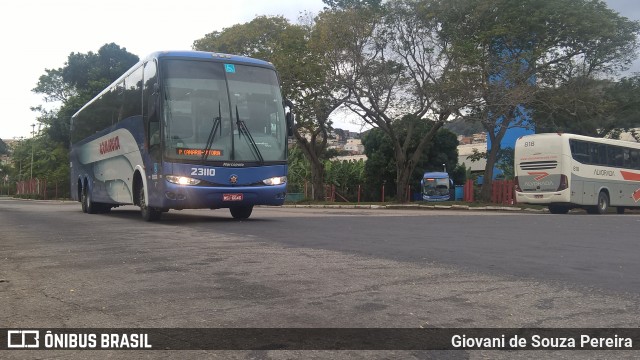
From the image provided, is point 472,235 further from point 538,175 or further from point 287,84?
point 287,84

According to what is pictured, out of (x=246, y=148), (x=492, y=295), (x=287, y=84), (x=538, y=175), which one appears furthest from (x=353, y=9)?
(x=492, y=295)

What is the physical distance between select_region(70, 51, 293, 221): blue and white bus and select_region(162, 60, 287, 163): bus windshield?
0.9 inches

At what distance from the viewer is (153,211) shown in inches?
570

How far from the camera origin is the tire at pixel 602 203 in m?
25.3

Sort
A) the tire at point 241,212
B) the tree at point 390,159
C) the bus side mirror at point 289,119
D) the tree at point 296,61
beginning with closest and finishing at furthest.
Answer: the bus side mirror at point 289,119 < the tire at point 241,212 < the tree at point 296,61 < the tree at point 390,159

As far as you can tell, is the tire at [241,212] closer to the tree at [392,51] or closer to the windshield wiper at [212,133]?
the windshield wiper at [212,133]

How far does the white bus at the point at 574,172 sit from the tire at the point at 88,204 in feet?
57.3

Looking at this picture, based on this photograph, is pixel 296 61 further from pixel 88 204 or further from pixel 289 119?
pixel 289 119

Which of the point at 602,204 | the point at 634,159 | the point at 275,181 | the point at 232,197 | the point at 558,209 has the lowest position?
the point at 558,209

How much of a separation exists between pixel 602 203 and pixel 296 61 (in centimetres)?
1807

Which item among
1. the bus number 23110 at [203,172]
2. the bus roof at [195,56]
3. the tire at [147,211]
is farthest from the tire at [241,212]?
the bus roof at [195,56]

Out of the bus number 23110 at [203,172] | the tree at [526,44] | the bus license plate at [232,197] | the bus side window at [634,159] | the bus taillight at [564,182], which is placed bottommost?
the bus license plate at [232,197]

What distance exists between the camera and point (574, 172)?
24.0m

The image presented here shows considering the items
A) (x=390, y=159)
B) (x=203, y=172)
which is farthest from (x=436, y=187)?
(x=203, y=172)
